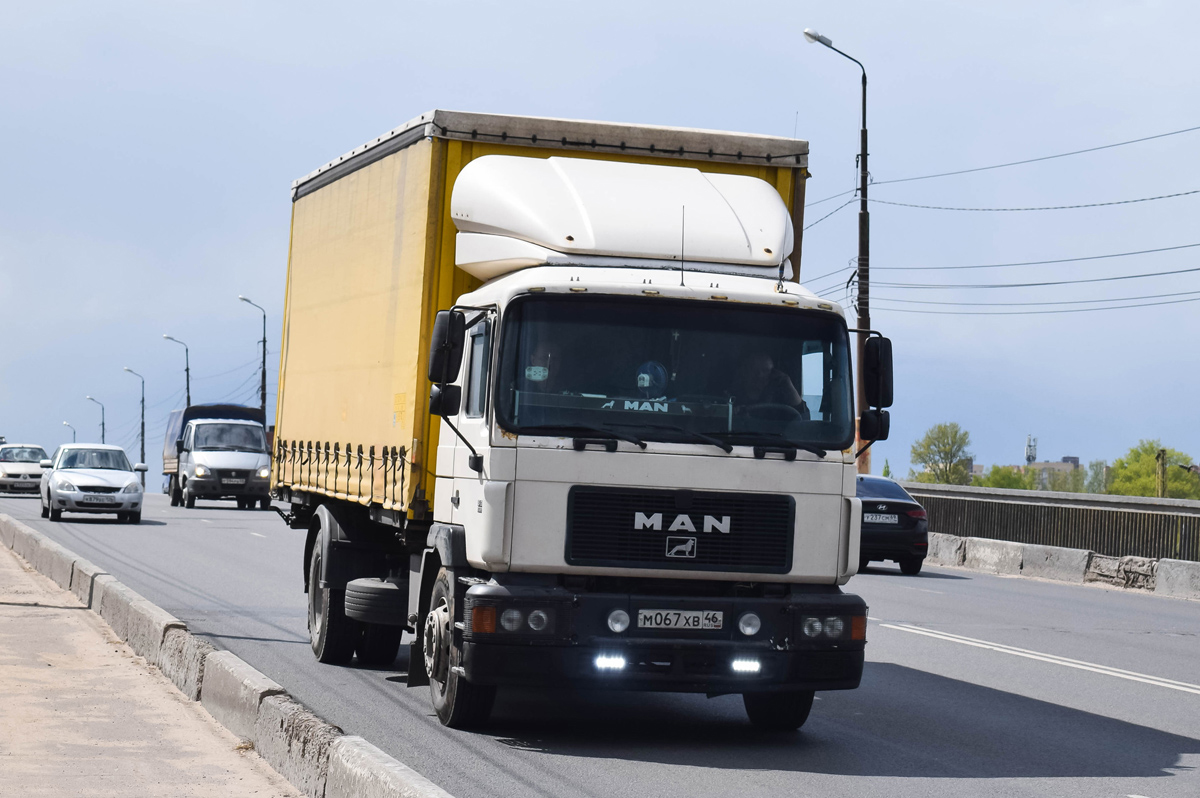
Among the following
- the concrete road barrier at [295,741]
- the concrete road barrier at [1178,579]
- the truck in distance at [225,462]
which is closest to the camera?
the concrete road barrier at [295,741]

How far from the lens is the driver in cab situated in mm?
7996

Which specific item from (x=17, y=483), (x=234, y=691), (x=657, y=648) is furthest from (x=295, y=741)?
(x=17, y=483)

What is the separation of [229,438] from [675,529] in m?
32.7

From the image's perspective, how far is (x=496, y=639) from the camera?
7.68m

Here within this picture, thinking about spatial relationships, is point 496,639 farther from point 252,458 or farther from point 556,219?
point 252,458

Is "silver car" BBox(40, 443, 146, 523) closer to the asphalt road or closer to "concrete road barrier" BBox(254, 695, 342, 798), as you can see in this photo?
the asphalt road

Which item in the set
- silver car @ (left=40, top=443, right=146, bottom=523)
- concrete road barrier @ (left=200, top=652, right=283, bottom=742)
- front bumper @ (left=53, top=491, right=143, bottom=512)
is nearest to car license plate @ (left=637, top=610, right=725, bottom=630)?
concrete road barrier @ (left=200, top=652, right=283, bottom=742)

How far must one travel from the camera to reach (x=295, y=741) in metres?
6.77

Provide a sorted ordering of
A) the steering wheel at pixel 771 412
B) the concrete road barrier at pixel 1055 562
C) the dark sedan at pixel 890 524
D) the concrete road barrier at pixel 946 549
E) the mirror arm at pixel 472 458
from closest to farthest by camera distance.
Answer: the mirror arm at pixel 472 458 → the steering wheel at pixel 771 412 → the dark sedan at pixel 890 524 → the concrete road barrier at pixel 1055 562 → the concrete road barrier at pixel 946 549

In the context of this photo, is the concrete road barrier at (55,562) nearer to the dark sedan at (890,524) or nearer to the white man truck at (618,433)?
the white man truck at (618,433)

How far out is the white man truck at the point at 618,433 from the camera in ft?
25.4

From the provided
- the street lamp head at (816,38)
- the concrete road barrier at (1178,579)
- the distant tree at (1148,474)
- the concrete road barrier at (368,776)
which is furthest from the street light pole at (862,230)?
the distant tree at (1148,474)

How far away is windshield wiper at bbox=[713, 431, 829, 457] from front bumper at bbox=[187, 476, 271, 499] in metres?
Result: 32.0

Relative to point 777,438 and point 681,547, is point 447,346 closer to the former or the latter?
point 681,547
